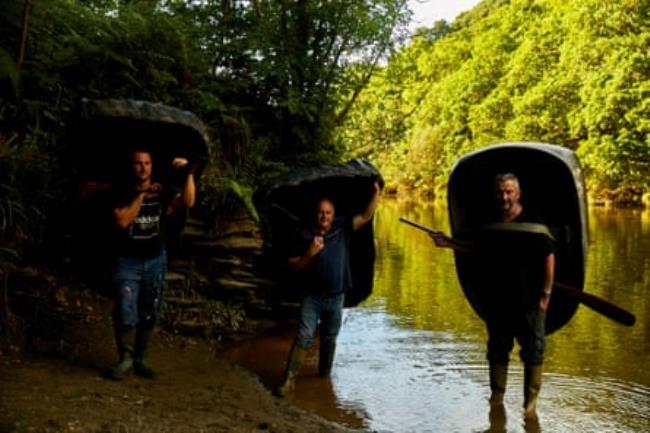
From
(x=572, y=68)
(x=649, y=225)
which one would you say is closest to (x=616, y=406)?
(x=649, y=225)

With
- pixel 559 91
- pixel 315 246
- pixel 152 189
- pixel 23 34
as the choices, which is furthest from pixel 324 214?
pixel 559 91

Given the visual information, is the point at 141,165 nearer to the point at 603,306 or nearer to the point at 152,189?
the point at 152,189

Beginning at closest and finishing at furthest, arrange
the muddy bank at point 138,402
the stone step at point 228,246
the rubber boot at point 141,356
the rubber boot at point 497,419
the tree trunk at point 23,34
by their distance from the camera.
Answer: the muddy bank at point 138,402, the rubber boot at point 497,419, the rubber boot at point 141,356, the tree trunk at point 23,34, the stone step at point 228,246

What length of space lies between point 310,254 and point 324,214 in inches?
15.3

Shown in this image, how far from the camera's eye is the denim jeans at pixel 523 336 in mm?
6617

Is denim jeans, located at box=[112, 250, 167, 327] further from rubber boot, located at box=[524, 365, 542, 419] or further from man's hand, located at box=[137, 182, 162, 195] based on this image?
rubber boot, located at box=[524, 365, 542, 419]

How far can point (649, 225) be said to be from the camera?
29.1 metres

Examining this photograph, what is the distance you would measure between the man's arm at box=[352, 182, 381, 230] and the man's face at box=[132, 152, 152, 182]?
2124 millimetres

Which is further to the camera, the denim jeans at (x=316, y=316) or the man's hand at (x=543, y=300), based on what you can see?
the denim jeans at (x=316, y=316)

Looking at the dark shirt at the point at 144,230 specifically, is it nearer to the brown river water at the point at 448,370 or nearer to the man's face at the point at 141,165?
the man's face at the point at 141,165

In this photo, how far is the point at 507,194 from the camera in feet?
21.6

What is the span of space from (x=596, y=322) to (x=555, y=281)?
12.8 feet

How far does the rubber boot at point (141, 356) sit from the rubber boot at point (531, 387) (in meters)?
3.25

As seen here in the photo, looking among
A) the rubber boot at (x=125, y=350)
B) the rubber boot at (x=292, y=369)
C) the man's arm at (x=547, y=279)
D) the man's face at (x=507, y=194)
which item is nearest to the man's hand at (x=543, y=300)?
the man's arm at (x=547, y=279)
